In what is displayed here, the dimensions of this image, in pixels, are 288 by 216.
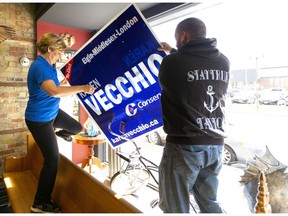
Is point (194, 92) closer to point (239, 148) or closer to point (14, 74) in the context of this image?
point (239, 148)

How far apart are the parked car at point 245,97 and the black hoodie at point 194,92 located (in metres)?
0.81

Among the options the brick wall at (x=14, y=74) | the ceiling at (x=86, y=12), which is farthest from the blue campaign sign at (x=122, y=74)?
the brick wall at (x=14, y=74)

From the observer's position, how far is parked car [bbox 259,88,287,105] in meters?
1.67

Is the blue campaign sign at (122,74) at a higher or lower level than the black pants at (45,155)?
higher

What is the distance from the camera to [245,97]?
73.0 inches

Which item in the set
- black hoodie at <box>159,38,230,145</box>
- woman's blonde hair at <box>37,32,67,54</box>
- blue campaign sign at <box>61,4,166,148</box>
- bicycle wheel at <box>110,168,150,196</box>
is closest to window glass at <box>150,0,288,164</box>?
blue campaign sign at <box>61,4,166,148</box>

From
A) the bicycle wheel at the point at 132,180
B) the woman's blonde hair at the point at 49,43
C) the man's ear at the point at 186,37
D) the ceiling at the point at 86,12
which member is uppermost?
the ceiling at the point at 86,12

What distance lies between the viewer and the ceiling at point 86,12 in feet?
8.12

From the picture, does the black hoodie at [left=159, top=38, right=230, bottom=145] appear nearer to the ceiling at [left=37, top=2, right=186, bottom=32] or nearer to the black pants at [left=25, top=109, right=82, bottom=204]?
the black pants at [left=25, top=109, right=82, bottom=204]

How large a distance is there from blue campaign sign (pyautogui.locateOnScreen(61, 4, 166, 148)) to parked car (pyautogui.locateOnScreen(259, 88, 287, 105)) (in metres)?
0.89

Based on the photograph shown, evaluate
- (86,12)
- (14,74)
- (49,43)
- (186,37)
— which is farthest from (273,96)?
(14,74)

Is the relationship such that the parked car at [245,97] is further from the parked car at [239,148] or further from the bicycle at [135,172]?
the bicycle at [135,172]

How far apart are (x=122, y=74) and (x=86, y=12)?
1651 millimetres

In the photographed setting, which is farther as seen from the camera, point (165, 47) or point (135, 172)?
point (135, 172)
